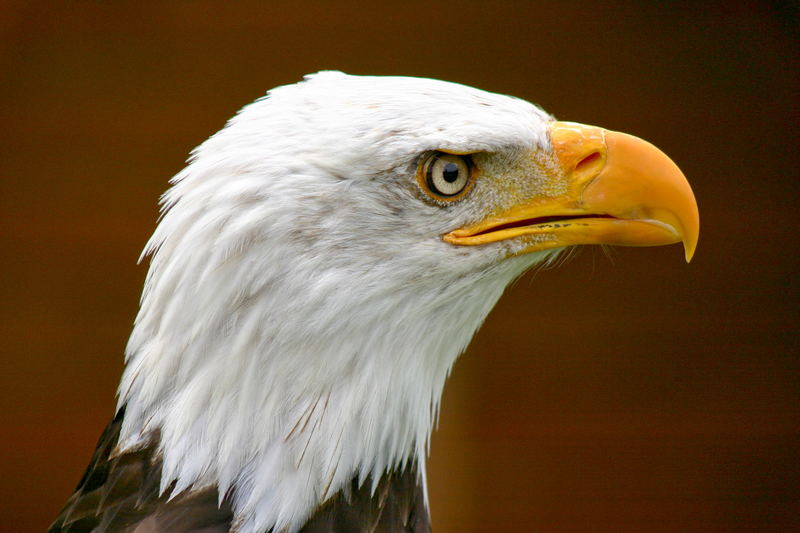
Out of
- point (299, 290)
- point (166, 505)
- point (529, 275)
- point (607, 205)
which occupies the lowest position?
point (529, 275)

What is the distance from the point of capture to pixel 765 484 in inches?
176

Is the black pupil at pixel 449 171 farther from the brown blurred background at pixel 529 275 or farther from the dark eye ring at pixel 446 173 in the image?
the brown blurred background at pixel 529 275

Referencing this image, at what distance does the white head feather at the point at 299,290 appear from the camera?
164 cm

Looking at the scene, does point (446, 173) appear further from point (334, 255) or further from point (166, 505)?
point (166, 505)

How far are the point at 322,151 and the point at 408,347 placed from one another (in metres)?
0.42

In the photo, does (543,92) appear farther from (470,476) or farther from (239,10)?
(470,476)

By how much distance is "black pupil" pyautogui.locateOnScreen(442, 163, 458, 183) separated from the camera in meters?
1.71

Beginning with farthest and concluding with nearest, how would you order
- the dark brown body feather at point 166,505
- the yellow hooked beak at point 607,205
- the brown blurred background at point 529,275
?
the brown blurred background at point 529,275, the yellow hooked beak at point 607,205, the dark brown body feather at point 166,505

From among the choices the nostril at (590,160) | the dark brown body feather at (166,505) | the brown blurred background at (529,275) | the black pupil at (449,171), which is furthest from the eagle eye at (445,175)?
the brown blurred background at (529,275)

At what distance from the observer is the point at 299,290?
5.36 feet

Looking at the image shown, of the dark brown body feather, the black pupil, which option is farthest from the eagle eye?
the dark brown body feather

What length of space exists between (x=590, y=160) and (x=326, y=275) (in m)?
0.60

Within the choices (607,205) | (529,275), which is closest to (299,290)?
(607,205)

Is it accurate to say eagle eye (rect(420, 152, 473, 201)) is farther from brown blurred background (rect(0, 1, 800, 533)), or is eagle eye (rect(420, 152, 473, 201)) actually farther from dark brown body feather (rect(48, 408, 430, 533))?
brown blurred background (rect(0, 1, 800, 533))
